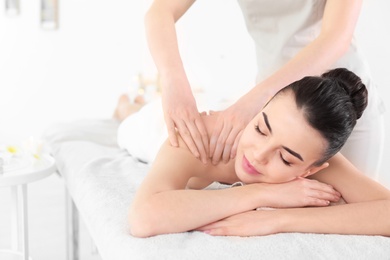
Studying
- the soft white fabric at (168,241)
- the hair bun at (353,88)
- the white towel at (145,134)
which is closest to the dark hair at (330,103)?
the hair bun at (353,88)

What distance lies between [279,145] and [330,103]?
148 millimetres

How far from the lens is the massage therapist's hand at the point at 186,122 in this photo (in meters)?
1.40

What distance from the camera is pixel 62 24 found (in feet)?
16.2

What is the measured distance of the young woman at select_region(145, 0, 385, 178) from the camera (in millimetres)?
1388

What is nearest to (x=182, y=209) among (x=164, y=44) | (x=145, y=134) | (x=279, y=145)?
(x=279, y=145)

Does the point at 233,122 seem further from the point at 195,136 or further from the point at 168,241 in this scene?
the point at 168,241

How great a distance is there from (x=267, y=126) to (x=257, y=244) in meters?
0.29

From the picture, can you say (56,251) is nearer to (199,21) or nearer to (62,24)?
(199,21)

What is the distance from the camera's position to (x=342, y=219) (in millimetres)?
1192

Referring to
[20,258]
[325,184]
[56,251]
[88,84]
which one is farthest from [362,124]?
[88,84]

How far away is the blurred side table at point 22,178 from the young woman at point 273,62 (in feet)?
2.17

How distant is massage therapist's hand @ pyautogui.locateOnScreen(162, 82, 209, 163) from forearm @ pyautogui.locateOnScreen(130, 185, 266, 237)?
0.69 feet

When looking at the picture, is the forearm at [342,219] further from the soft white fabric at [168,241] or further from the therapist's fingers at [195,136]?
the therapist's fingers at [195,136]

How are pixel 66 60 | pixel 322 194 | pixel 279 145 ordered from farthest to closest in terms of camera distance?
pixel 66 60
pixel 322 194
pixel 279 145
